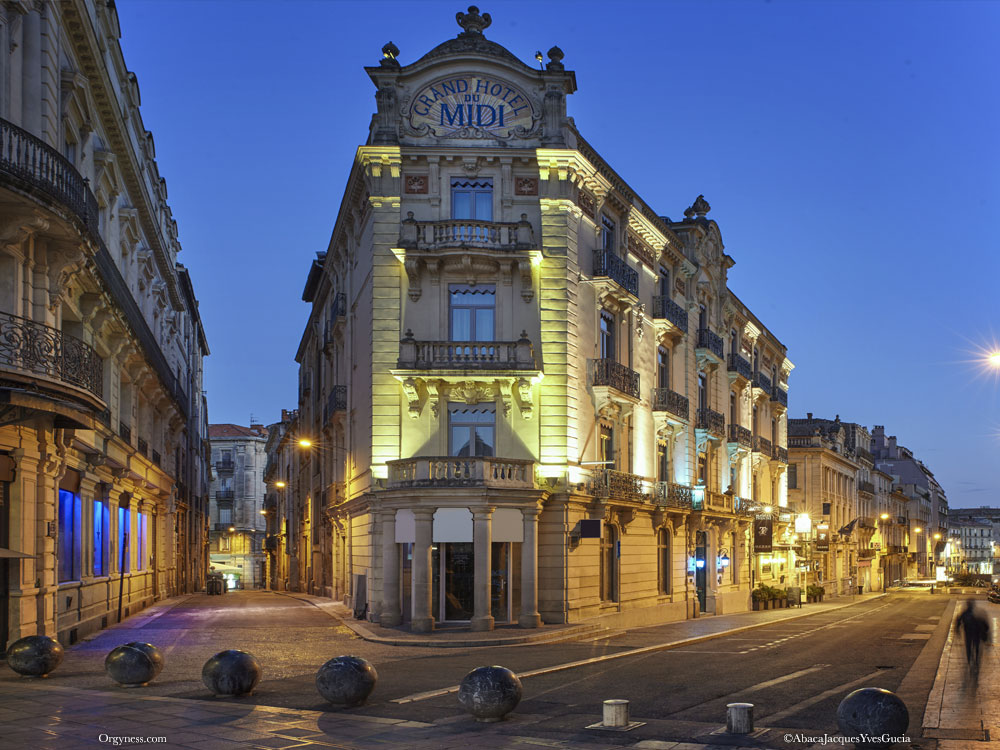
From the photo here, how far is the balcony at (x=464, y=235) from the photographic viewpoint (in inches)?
1209

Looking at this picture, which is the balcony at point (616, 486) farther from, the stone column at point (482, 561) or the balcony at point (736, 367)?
the balcony at point (736, 367)

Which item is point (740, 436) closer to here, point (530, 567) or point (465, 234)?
point (530, 567)

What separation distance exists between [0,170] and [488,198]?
17282 millimetres

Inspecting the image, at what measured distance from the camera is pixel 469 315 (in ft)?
104

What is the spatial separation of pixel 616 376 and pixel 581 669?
1526 centimetres

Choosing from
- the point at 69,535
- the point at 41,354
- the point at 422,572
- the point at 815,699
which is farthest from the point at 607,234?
the point at 815,699

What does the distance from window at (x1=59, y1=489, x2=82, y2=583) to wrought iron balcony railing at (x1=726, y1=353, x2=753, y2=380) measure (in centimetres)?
3287

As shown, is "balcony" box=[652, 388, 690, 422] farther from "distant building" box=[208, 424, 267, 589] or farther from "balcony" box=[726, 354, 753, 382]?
"distant building" box=[208, 424, 267, 589]

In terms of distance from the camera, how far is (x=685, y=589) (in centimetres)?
4222

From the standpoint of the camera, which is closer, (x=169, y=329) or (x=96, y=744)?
(x=96, y=744)

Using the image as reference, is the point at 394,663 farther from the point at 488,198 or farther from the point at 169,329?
the point at 169,329

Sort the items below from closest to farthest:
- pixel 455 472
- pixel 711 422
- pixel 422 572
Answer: pixel 422 572, pixel 455 472, pixel 711 422

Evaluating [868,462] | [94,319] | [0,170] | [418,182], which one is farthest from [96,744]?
[868,462]

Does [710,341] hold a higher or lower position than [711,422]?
higher
